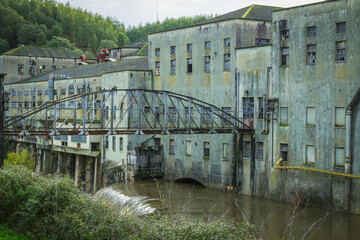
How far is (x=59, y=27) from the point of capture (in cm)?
12756

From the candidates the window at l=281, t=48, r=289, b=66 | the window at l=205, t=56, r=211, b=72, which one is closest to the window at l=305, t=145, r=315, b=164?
the window at l=281, t=48, r=289, b=66

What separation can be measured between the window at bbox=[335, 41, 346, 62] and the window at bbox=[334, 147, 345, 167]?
536cm

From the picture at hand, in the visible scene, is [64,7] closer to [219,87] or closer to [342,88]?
[219,87]

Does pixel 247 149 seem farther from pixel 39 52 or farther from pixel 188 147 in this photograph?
pixel 39 52

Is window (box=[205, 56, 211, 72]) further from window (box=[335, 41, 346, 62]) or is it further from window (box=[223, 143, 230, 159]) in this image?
window (box=[335, 41, 346, 62])

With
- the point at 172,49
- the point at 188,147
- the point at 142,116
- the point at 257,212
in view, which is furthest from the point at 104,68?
the point at 257,212

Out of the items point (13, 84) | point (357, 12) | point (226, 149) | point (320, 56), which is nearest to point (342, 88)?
point (320, 56)

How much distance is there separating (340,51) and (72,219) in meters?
19.6

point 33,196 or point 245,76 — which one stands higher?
point 245,76

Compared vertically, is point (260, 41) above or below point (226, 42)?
above

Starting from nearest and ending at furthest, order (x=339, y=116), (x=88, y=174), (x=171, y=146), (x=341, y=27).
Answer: (x=339, y=116), (x=341, y=27), (x=171, y=146), (x=88, y=174)

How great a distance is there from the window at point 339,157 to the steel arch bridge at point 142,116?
679cm

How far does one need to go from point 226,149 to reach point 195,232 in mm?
22029

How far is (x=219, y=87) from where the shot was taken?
129 ft
